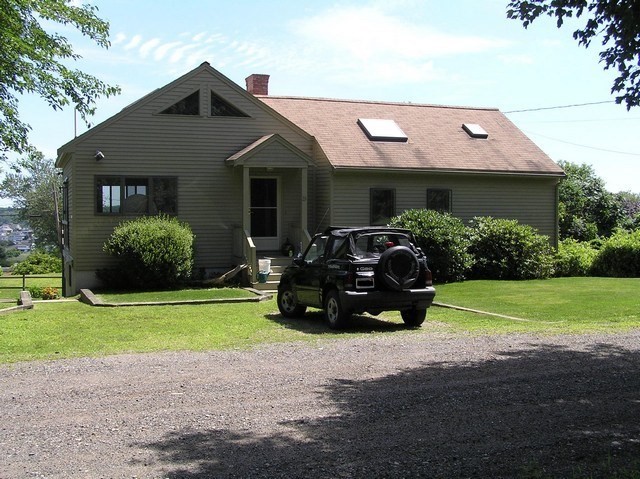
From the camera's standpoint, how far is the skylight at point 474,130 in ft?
82.4

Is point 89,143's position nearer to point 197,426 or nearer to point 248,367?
point 248,367

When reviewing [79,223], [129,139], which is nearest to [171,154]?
[129,139]

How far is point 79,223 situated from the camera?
2005 cm

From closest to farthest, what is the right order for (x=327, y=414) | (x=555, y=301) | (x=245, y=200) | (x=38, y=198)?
(x=327, y=414)
(x=555, y=301)
(x=245, y=200)
(x=38, y=198)

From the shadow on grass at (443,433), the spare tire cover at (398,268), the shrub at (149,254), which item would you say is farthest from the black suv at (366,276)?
the shrub at (149,254)

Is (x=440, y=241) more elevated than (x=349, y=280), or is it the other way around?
(x=440, y=241)

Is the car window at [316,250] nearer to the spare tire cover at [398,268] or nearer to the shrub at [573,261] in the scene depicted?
the spare tire cover at [398,268]

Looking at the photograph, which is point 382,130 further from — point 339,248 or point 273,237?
point 339,248

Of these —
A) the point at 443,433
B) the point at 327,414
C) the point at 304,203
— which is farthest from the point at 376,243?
the point at 304,203

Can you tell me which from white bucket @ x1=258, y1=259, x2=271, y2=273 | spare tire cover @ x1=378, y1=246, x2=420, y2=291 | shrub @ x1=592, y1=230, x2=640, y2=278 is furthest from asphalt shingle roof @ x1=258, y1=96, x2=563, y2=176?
spare tire cover @ x1=378, y1=246, x2=420, y2=291

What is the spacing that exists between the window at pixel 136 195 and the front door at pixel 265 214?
243 centimetres

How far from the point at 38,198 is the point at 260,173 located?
67.6 metres

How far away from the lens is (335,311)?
1276 cm

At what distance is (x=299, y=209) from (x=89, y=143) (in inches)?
246
